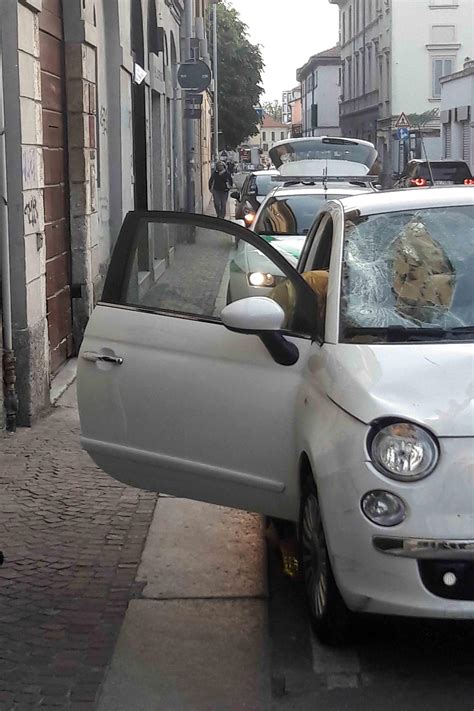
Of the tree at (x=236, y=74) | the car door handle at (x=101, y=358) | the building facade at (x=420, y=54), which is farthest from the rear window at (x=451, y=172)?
the tree at (x=236, y=74)

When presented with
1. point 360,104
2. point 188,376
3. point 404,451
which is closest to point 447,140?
point 360,104

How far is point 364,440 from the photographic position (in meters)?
4.02

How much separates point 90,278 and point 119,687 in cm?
750

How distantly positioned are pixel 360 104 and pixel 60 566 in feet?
242

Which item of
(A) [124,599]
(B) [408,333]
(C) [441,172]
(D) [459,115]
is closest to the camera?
(B) [408,333]

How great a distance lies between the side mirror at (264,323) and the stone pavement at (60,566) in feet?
4.38

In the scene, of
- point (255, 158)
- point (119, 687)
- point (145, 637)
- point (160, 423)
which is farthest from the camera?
point (255, 158)

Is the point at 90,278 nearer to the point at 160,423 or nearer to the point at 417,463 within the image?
the point at 160,423

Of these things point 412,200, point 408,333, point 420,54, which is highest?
point 420,54

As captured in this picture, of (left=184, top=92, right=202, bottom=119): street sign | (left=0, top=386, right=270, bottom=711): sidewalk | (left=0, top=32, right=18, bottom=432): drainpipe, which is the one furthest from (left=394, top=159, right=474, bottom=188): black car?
(left=0, top=386, right=270, bottom=711): sidewalk

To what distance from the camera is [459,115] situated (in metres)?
51.3

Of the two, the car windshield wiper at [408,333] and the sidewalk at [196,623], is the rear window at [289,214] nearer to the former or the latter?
the sidewalk at [196,623]

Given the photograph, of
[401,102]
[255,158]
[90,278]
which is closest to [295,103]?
[255,158]

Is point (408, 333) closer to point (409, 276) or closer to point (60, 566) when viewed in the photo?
point (409, 276)
